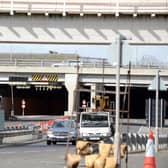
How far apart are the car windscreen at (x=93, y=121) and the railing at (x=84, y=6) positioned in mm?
5734

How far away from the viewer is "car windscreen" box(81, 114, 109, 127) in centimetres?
3688

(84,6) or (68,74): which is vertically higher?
(84,6)

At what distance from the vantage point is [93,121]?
3703 cm

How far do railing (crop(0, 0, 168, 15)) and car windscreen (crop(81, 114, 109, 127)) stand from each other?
573cm

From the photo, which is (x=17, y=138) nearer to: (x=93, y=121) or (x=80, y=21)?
(x=93, y=121)

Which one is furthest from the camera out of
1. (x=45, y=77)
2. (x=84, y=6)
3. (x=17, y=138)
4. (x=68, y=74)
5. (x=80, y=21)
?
(x=45, y=77)

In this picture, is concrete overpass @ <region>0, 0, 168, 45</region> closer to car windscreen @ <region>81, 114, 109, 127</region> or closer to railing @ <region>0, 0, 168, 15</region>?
railing @ <region>0, 0, 168, 15</region>

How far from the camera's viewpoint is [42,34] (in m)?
35.6

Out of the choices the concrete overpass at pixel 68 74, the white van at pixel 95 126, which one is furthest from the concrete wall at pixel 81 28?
the concrete overpass at pixel 68 74

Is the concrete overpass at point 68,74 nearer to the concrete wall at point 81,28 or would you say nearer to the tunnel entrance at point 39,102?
the tunnel entrance at point 39,102

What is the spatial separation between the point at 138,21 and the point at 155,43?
1436 mm

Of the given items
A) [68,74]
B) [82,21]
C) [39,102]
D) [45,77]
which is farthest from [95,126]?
[39,102]

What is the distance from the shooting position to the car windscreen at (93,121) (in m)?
36.9

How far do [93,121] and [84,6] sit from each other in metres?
6.34
